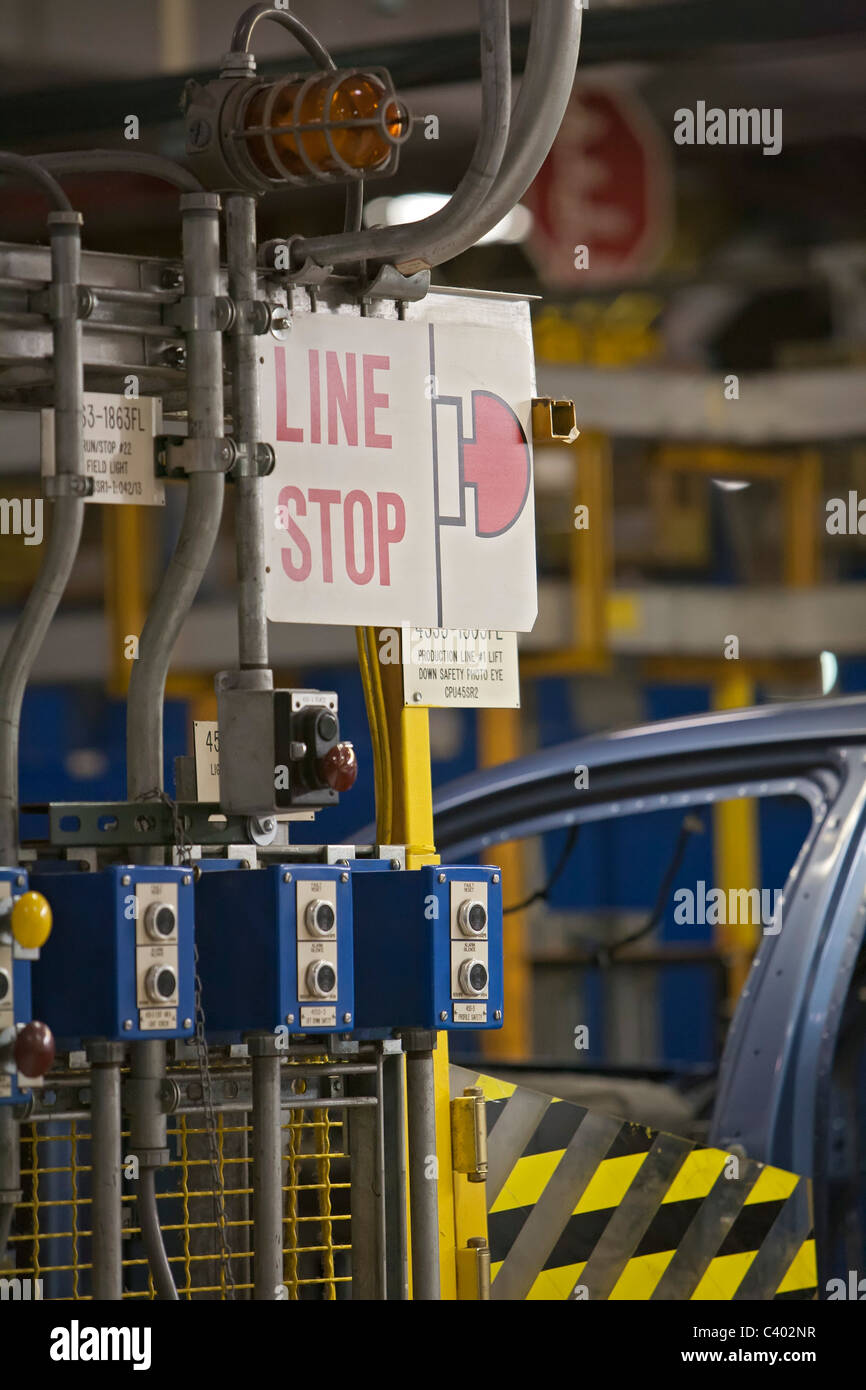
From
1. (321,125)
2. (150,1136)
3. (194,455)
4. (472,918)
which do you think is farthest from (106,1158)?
(321,125)

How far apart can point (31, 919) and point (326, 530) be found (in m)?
0.82

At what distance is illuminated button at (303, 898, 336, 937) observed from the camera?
308 cm

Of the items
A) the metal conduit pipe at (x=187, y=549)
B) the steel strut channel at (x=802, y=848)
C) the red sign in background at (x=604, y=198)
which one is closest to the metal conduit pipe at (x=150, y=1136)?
the metal conduit pipe at (x=187, y=549)

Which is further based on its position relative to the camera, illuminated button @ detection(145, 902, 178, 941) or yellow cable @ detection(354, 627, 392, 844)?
yellow cable @ detection(354, 627, 392, 844)

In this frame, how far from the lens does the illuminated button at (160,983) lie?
292 cm

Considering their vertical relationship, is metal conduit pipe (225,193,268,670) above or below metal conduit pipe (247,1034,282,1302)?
above

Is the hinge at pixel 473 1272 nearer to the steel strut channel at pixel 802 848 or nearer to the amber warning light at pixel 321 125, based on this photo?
the steel strut channel at pixel 802 848

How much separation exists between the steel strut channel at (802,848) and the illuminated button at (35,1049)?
1881mm

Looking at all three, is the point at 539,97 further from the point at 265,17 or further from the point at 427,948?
the point at 427,948

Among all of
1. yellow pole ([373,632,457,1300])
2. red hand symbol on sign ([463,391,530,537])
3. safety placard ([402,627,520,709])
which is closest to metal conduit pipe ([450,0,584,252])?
red hand symbol on sign ([463,391,530,537])

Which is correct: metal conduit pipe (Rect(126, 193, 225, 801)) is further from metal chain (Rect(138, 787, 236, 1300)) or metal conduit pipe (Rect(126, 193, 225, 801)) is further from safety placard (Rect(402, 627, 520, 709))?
safety placard (Rect(402, 627, 520, 709))

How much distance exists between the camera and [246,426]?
3201 millimetres

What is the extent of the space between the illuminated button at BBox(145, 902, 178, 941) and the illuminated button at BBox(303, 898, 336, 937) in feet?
0.68
